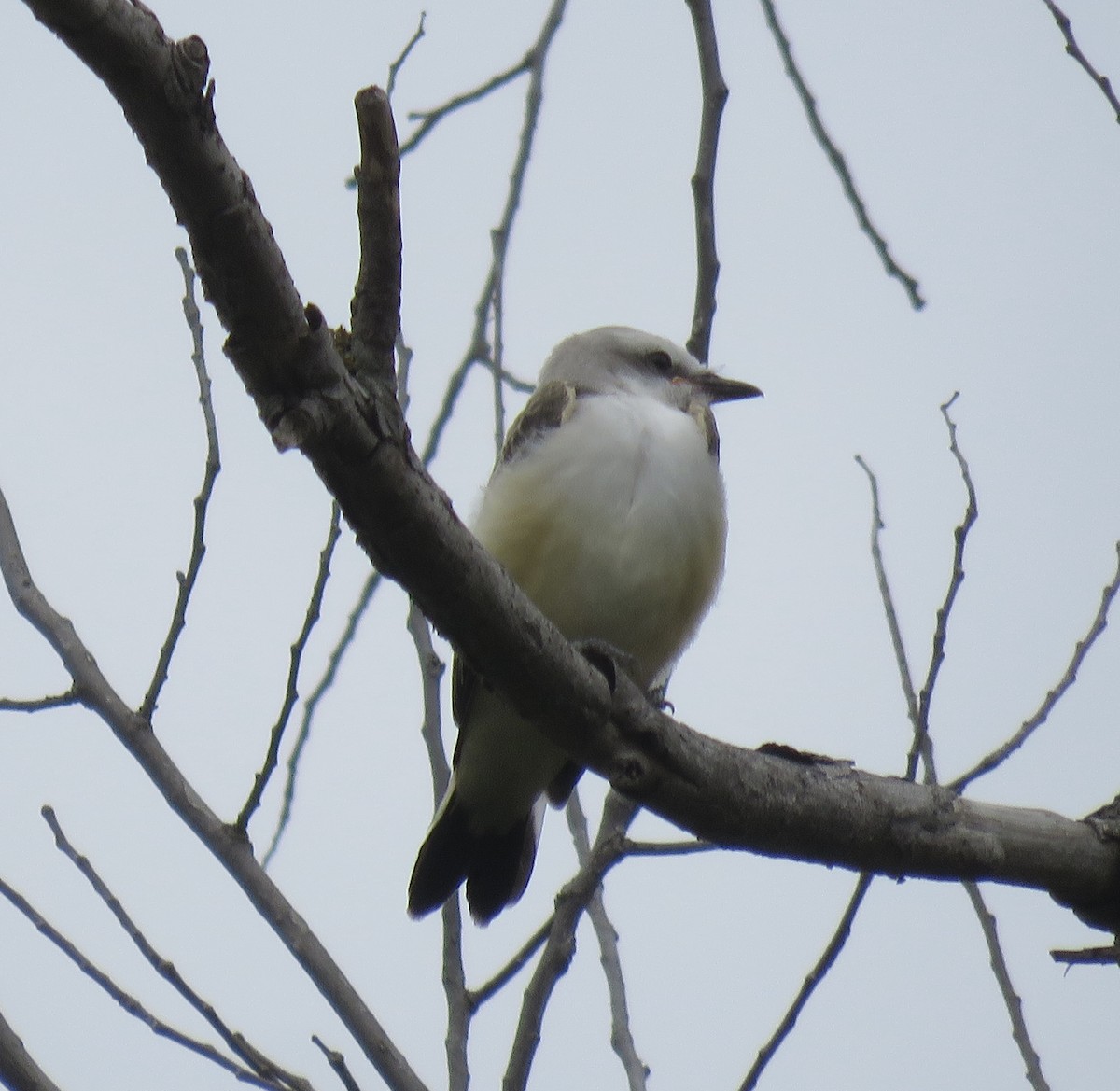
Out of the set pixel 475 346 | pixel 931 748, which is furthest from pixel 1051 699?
pixel 475 346

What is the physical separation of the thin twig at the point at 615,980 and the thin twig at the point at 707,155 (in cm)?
143

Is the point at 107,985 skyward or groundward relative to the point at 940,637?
groundward

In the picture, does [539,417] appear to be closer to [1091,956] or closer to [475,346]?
[475,346]

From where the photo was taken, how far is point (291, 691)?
3.31 meters

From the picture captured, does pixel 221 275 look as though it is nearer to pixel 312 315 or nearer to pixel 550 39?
pixel 312 315

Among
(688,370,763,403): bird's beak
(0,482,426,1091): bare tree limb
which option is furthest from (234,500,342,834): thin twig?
(688,370,763,403): bird's beak

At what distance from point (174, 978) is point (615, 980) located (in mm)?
1141

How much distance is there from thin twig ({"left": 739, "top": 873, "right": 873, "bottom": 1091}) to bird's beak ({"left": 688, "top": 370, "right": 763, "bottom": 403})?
2309mm

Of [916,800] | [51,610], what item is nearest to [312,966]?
[51,610]

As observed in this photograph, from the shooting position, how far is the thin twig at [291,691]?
3.27 m

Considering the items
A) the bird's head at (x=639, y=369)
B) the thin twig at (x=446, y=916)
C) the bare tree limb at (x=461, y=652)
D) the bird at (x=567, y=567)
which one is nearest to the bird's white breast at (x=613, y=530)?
the bird at (x=567, y=567)

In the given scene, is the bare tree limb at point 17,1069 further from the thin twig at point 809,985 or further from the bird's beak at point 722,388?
the bird's beak at point 722,388

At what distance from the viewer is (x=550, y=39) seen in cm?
432

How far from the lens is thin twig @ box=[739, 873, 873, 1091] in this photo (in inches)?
126
